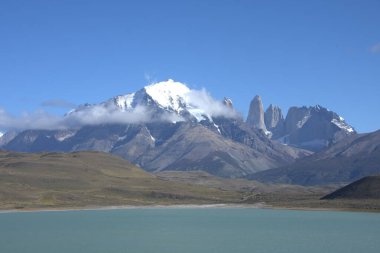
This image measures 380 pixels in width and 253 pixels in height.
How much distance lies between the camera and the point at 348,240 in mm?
117688

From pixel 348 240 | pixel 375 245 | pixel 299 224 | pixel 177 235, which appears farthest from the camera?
pixel 299 224

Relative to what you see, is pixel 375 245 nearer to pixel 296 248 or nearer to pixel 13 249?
pixel 296 248

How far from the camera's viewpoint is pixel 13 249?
106 metres

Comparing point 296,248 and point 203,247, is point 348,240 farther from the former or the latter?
point 203,247

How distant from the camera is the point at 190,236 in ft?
423

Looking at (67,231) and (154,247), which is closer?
(154,247)

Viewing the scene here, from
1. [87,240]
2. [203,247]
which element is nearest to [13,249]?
[87,240]

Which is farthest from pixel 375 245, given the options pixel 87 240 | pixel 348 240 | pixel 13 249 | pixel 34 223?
pixel 34 223

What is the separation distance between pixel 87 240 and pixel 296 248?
38707 mm

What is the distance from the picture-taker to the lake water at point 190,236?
106 m

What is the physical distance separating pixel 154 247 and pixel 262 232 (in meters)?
35.8

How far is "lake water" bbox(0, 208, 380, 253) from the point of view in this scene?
349 feet

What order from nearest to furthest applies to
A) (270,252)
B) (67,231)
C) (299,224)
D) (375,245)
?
(270,252)
(375,245)
(67,231)
(299,224)

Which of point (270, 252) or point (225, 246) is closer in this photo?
point (270, 252)
